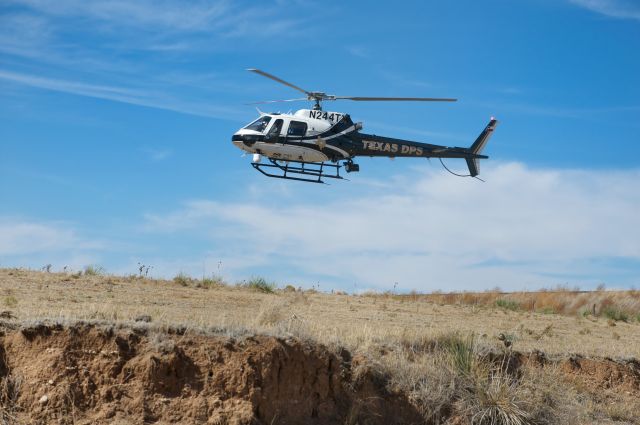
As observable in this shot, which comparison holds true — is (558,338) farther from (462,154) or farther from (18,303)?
(18,303)

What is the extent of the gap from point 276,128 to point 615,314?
1658cm

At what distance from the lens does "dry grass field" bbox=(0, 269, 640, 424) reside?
1551cm

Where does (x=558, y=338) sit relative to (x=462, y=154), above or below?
below

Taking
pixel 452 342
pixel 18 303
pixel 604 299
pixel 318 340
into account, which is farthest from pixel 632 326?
pixel 18 303

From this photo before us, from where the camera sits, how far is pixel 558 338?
25.1m

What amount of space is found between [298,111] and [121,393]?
18196 mm

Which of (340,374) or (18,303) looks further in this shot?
(18,303)

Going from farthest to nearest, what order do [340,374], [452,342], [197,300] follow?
[197,300] < [452,342] < [340,374]

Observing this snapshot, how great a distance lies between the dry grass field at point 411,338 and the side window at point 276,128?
536 centimetres

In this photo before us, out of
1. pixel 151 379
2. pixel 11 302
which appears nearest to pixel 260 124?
pixel 11 302

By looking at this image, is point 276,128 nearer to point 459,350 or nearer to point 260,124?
point 260,124

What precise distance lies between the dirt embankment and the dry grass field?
0.97 ft

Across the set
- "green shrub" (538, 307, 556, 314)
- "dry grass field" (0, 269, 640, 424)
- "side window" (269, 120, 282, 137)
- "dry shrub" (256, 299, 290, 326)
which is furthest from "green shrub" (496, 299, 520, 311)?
"dry shrub" (256, 299, 290, 326)

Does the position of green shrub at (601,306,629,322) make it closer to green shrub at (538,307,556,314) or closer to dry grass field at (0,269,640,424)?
green shrub at (538,307,556,314)
